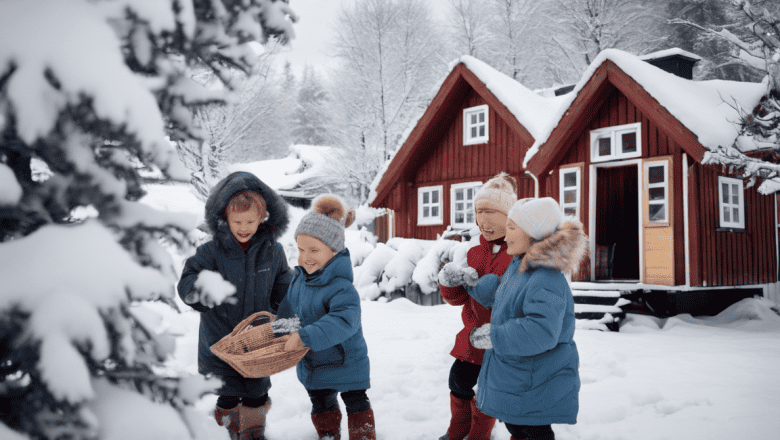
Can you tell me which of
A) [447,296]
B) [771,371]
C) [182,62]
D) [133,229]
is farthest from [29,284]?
[771,371]

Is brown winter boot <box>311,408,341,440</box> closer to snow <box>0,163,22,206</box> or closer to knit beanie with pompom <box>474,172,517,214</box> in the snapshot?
knit beanie with pompom <box>474,172,517,214</box>

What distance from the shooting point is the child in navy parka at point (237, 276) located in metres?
2.89

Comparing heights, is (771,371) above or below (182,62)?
below

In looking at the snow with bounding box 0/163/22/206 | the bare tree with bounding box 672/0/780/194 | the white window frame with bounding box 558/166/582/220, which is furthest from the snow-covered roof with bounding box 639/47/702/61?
the snow with bounding box 0/163/22/206

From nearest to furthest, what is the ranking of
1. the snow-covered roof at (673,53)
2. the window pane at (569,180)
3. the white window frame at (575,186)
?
1. the white window frame at (575,186)
2. the window pane at (569,180)
3. the snow-covered roof at (673,53)

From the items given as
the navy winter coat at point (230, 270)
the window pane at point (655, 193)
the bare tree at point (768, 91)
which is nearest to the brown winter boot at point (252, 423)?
the navy winter coat at point (230, 270)

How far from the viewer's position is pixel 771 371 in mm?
4781

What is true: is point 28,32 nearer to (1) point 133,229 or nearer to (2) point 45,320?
(1) point 133,229

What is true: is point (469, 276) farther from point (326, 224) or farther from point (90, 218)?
point (90, 218)

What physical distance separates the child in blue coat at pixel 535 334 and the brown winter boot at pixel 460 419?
54cm

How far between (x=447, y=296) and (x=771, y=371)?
3.77 meters

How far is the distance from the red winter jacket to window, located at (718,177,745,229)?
7.75 meters

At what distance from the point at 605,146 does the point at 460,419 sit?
8.06 metres

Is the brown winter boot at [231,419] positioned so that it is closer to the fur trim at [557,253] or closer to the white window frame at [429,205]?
the fur trim at [557,253]
